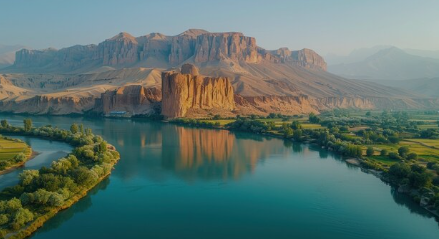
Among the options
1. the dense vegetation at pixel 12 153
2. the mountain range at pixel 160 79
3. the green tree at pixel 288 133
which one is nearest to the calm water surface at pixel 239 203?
the dense vegetation at pixel 12 153

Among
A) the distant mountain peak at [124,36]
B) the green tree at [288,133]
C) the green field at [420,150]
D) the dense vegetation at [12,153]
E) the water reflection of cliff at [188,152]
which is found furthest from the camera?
the distant mountain peak at [124,36]

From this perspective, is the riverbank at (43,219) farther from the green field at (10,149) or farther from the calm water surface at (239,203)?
the green field at (10,149)

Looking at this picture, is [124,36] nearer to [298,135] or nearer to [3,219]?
[298,135]

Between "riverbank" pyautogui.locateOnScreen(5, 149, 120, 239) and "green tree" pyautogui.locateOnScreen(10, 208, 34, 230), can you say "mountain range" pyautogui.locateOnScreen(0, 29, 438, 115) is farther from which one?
"green tree" pyautogui.locateOnScreen(10, 208, 34, 230)

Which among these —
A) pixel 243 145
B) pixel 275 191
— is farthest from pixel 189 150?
pixel 275 191

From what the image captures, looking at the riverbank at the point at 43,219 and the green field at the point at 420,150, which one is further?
the green field at the point at 420,150

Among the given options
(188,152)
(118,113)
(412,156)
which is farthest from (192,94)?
(412,156)

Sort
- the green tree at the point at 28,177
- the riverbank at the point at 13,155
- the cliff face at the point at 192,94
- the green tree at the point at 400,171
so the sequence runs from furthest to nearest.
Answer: the cliff face at the point at 192,94
the riverbank at the point at 13,155
the green tree at the point at 400,171
the green tree at the point at 28,177
